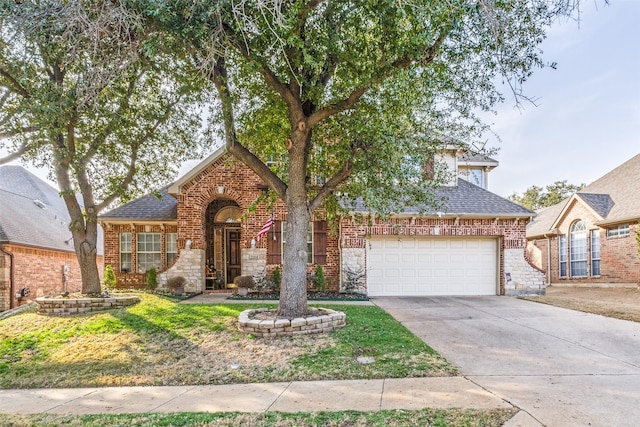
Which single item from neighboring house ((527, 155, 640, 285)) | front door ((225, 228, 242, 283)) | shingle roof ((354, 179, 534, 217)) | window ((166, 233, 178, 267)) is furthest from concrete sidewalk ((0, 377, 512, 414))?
neighboring house ((527, 155, 640, 285))

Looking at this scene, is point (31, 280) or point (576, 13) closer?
point (576, 13)

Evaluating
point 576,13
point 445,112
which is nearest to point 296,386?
point 445,112

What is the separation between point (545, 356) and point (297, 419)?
4260 mm

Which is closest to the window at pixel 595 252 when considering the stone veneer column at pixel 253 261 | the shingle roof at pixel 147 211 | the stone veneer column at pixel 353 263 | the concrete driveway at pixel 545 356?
the concrete driveway at pixel 545 356

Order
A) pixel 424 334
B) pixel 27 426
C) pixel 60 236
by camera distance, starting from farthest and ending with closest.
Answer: pixel 60 236 < pixel 424 334 < pixel 27 426

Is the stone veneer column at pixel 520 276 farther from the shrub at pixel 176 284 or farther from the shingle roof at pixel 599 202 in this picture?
the shrub at pixel 176 284

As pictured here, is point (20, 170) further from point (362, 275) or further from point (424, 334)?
point (424, 334)

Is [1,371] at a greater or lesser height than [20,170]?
lesser

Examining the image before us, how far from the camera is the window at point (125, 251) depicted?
15.2 meters

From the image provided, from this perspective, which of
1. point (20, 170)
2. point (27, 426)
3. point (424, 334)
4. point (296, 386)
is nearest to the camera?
point (27, 426)

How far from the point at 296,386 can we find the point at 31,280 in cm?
1561

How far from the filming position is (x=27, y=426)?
3.97m

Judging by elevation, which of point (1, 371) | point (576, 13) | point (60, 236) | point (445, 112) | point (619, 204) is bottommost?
point (1, 371)

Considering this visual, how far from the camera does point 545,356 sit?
6035mm
